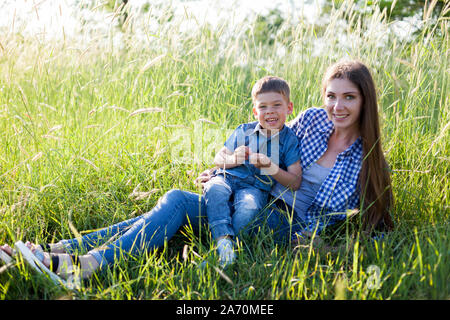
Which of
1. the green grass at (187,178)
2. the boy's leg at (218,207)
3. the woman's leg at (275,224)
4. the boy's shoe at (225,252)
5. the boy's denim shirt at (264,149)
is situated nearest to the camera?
the green grass at (187,178)

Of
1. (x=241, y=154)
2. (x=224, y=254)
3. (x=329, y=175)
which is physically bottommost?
(x=224, y=254)

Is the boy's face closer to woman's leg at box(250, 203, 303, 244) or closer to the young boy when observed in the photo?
the young boy

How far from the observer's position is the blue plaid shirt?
73.3 inches

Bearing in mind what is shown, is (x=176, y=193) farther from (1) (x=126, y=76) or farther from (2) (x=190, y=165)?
(1) (x=126, y=76)

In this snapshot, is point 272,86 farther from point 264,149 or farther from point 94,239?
point 94,239

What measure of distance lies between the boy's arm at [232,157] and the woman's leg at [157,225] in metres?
0.22

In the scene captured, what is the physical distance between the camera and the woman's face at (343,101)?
1.87m

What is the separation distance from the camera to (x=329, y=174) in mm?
1913

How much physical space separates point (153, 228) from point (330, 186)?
2.72 feet

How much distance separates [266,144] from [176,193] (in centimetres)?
52

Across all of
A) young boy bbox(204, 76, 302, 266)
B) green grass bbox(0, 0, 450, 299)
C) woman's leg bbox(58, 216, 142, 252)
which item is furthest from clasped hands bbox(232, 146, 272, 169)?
woman's leg bbox(58, 216, 142, 252)

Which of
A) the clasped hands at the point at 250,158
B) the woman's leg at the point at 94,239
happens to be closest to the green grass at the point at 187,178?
the woman's leg at the point at 94,239

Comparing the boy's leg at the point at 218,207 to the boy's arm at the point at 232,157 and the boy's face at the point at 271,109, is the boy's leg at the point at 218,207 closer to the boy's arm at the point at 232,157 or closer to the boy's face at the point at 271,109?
the boy's arm at the point at 232,157

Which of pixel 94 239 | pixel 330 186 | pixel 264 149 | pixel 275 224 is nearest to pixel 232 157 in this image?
pixel 264 149
